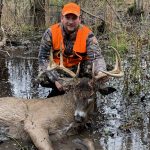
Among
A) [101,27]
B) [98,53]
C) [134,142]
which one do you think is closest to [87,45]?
[98,53]

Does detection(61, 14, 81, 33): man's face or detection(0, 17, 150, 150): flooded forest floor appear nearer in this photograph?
detection(0, 17, 150, 150): flooded forest floor

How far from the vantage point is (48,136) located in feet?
22.3

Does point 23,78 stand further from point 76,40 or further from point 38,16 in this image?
point 38,16

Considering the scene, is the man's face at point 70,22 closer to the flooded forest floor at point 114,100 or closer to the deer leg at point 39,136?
the flooded forest floor at point 114,100

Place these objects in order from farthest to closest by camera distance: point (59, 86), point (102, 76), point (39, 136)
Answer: point (59, 86) → point (102, 76) → point (39, 136)

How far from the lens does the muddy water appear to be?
6992mm

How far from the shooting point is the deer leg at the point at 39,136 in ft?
21.6

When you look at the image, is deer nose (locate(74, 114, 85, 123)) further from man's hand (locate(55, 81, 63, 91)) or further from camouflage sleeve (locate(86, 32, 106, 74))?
camouflage sleeve (locate(86, 32, 106, 74))

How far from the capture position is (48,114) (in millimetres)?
7102

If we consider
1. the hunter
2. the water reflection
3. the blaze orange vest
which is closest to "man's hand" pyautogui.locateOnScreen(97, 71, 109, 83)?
the hunter

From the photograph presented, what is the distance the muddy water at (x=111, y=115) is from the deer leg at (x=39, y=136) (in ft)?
0.63

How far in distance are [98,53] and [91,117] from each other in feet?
4.02

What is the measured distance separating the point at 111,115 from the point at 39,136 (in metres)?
1.77

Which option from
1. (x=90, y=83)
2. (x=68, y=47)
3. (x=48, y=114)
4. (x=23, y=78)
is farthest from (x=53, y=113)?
(x=23, y=78)
